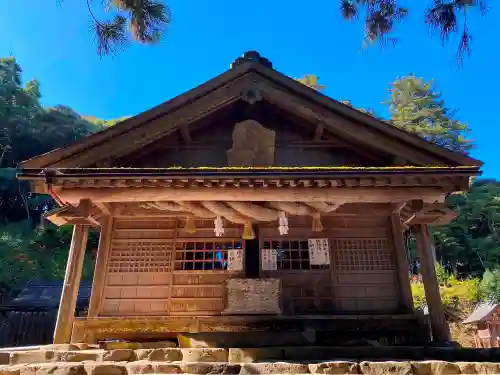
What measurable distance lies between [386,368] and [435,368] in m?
0.71

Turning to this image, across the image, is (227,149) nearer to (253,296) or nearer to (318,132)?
(318,132)

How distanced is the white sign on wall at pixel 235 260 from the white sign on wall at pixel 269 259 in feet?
1.80

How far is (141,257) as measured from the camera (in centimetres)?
1035

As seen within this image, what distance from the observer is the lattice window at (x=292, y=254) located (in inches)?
407

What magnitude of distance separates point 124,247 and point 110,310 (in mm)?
1605

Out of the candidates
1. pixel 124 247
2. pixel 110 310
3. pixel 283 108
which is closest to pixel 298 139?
pixel 283 108

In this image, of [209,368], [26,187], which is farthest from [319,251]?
[26,187]

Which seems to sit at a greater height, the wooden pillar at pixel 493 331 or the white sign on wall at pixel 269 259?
the white sign on wall at pixel 269 259

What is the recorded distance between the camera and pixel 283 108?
1123 centimetres

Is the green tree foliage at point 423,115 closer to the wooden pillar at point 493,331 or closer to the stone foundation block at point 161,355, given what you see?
the wooden pillar at point 493,331

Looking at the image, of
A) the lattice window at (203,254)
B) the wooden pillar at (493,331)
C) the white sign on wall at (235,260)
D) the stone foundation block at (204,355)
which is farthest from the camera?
the wooden pillar at (493,331)

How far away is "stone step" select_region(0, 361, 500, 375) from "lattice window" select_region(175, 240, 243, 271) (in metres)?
4.61

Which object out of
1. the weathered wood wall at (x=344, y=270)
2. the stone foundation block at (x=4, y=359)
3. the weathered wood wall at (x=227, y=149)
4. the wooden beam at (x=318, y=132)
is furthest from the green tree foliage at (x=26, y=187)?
the stone foundation block at (x=4, y=359)

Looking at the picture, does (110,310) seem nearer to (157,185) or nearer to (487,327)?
(157,185)
